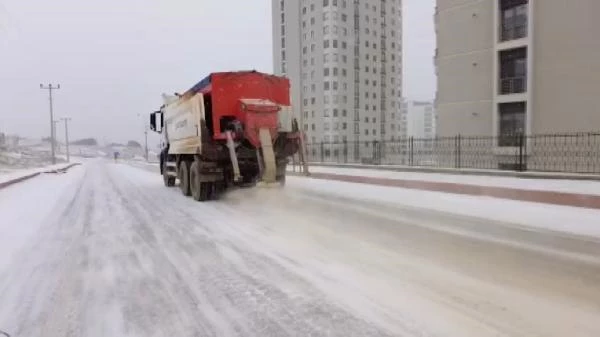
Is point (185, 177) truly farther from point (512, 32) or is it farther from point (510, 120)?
point (512, 32)

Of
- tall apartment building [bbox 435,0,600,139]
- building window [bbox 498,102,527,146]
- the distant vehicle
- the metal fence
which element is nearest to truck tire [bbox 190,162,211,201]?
the distant vehicle

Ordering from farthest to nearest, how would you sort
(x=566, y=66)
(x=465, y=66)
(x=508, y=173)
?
1. (x=465, y=66)
2. (x=566, y=66)
3. (x=508, y=173)

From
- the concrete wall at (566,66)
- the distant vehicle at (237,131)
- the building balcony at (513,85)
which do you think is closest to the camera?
the distant vehicle at (237,131)

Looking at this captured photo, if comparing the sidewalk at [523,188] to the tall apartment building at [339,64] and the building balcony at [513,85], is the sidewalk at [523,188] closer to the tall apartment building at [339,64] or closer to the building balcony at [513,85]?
the building balcony at [513,85]

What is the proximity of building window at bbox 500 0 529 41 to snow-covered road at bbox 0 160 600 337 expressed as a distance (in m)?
20.0

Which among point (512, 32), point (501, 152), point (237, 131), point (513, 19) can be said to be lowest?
point (501, 152)

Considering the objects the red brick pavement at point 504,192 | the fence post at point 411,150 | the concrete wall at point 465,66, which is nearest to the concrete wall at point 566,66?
the concrete wall at point 465,66

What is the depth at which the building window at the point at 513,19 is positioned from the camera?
2647 cm

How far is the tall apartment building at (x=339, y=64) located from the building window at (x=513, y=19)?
50146 millimetres

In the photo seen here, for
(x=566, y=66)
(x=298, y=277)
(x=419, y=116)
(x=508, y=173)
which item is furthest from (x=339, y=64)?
(x=298, y=277)

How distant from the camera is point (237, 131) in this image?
13.0m

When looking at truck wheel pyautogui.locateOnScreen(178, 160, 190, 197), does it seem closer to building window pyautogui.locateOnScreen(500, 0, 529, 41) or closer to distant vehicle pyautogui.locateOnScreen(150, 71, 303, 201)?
distant vehicle pyautogui.locateOnScreen(150, 71, 303, 201)

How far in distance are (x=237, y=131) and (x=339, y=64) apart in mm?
70806

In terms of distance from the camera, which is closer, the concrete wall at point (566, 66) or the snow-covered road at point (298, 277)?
the snow-covered road at point (298, 277)
